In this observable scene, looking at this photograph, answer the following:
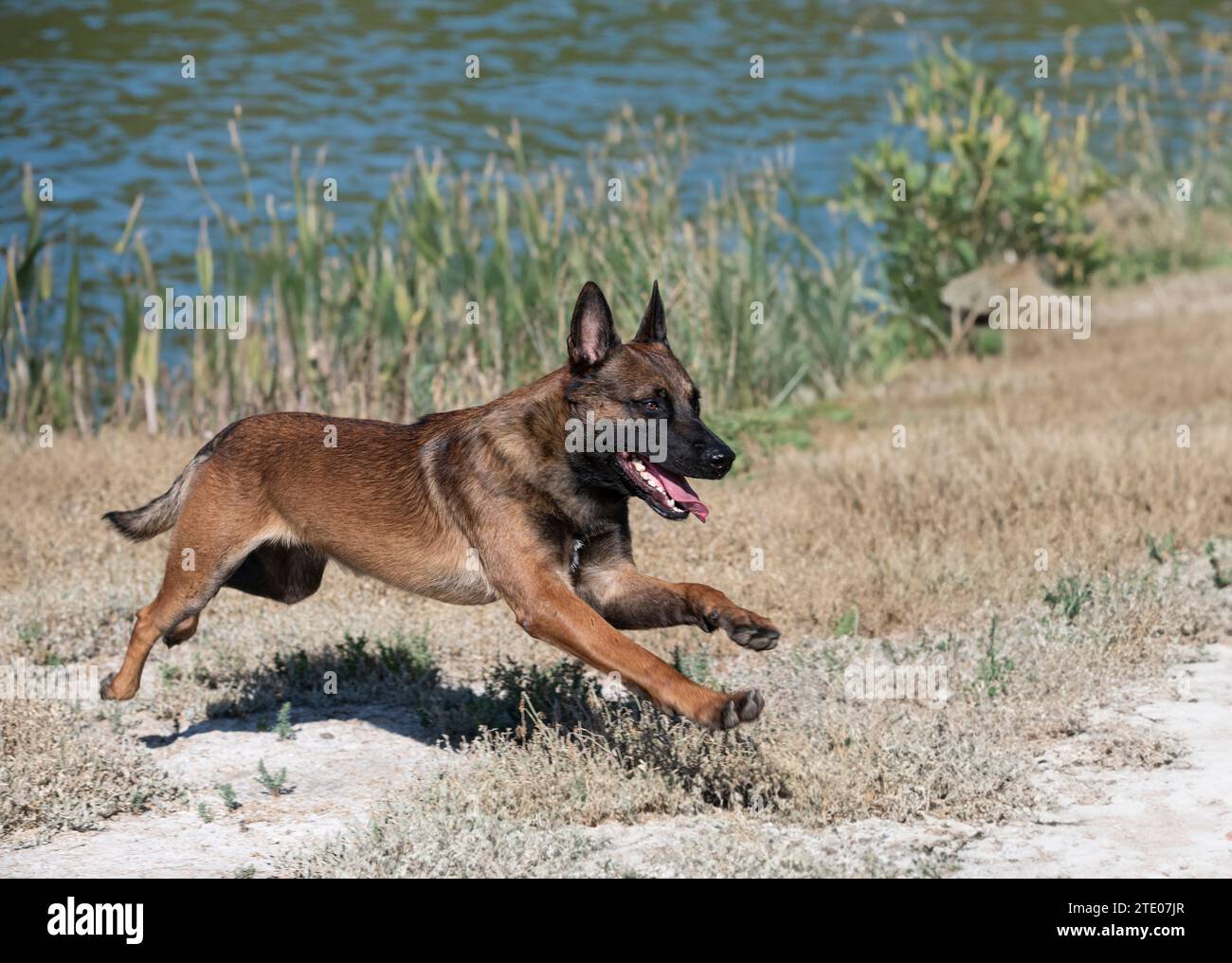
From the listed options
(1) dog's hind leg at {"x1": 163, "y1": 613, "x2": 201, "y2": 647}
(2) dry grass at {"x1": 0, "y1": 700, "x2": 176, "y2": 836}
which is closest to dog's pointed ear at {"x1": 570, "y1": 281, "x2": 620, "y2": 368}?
(1) dog's hind leg at {"x1": 163, "y1": 613, "x2": 201, "y2": 647}

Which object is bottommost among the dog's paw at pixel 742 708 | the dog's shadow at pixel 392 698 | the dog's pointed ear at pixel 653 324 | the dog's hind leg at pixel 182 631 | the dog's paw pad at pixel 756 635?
the dog's shadow at pixel 392 698

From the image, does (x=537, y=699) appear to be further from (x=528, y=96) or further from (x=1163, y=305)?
(x=528, y=96)

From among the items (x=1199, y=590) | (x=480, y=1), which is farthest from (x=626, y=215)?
(x=480, y=1)

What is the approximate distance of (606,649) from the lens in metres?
5.13

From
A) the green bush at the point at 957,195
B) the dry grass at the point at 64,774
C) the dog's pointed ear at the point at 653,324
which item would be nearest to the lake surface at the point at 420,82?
the green bush at the point at 957,195

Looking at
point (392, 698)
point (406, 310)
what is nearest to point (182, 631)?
point (392, 698)

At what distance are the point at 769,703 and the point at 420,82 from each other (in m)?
17.6

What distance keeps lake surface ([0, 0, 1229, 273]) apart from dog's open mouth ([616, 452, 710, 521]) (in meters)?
11.0

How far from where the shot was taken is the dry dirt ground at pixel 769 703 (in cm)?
512

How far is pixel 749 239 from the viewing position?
1184 centimetres

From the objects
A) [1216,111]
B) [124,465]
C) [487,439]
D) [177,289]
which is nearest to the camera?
[487,439]

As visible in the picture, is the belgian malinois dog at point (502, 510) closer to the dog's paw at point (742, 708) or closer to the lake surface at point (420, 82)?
the dog's paw at point (742, 708)

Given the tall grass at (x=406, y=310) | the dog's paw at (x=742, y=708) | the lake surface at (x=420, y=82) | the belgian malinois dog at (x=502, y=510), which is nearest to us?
the dog's paw at (x=742, y=708)
